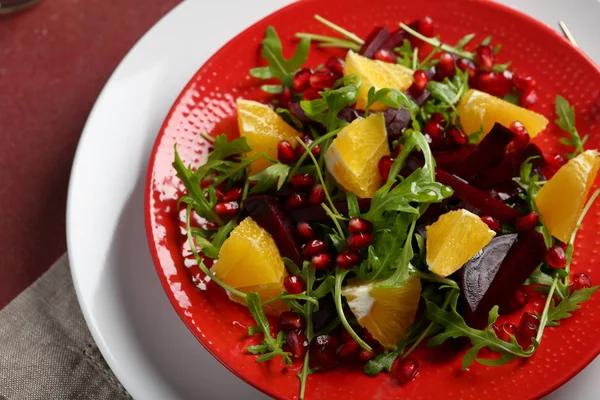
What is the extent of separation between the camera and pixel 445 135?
2582 millimetres

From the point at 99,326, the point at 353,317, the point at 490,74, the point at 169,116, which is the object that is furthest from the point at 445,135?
the point at 99,326

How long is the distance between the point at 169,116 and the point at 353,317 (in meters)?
0.99

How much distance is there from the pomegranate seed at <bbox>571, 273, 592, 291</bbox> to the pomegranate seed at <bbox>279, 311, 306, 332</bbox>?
899 millimetres

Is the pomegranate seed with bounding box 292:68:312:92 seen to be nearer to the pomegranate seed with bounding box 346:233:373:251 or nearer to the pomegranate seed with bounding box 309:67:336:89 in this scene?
the pomegranate seed with bounding box 309:67:336:89

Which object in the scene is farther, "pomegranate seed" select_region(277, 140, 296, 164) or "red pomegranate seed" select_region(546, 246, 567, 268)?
"pomegranate seed" select_region(277, 140, 296, 164)

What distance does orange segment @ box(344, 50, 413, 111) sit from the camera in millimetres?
2539

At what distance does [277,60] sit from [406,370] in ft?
4.03

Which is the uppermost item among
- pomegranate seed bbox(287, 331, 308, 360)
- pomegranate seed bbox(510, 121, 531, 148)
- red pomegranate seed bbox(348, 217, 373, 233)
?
pomegranate seed bbox(510, 121, 531, 148)

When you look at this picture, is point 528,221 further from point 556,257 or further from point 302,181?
point 302,181

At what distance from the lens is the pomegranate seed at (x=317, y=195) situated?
96.1 inches

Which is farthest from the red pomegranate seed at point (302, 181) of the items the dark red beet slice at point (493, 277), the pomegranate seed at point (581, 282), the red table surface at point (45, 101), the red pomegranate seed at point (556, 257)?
the red table surface at point (45, 101)

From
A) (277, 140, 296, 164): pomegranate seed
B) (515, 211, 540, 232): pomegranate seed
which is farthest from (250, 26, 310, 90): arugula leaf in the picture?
(515, 211, 540, 232): pomegranate seed

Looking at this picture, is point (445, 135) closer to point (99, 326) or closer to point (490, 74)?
point (490, 74)

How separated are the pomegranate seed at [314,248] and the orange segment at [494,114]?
0.69 meters
